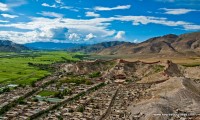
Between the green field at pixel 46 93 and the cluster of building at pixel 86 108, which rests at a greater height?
the green field at pixel 46 93

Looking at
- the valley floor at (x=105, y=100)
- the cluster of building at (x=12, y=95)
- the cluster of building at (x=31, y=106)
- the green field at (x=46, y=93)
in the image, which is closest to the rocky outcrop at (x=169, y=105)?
the valley floor at (x=105, y=100)

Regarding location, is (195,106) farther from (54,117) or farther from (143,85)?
(143,85)

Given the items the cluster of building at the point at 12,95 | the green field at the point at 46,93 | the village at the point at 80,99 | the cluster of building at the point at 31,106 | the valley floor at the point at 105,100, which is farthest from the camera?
the green field at the point at 46,93

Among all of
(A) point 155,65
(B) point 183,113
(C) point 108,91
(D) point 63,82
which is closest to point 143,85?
(C) point 108,91

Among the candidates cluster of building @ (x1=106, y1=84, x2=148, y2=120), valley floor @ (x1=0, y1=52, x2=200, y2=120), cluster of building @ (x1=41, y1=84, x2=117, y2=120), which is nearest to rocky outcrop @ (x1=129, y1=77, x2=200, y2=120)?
valley floor @ (x1=0, y1=52, x2=200, y2=120)

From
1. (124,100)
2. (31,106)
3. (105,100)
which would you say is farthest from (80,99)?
(31,106)

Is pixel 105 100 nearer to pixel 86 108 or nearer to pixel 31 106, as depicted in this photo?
pixel 86 108

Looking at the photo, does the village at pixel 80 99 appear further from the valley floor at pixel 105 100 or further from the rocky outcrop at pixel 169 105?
the rocky outcrop at pixel 169 105

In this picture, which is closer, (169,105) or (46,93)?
(169,105)

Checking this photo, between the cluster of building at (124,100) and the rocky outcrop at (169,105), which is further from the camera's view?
the cluster of building at (124,100)

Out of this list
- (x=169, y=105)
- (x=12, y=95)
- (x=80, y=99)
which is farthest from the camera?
(x=12, y=95)

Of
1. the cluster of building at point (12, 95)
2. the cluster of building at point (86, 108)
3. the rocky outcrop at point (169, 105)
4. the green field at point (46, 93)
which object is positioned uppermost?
the rocky outcrop at point (169, 105)
